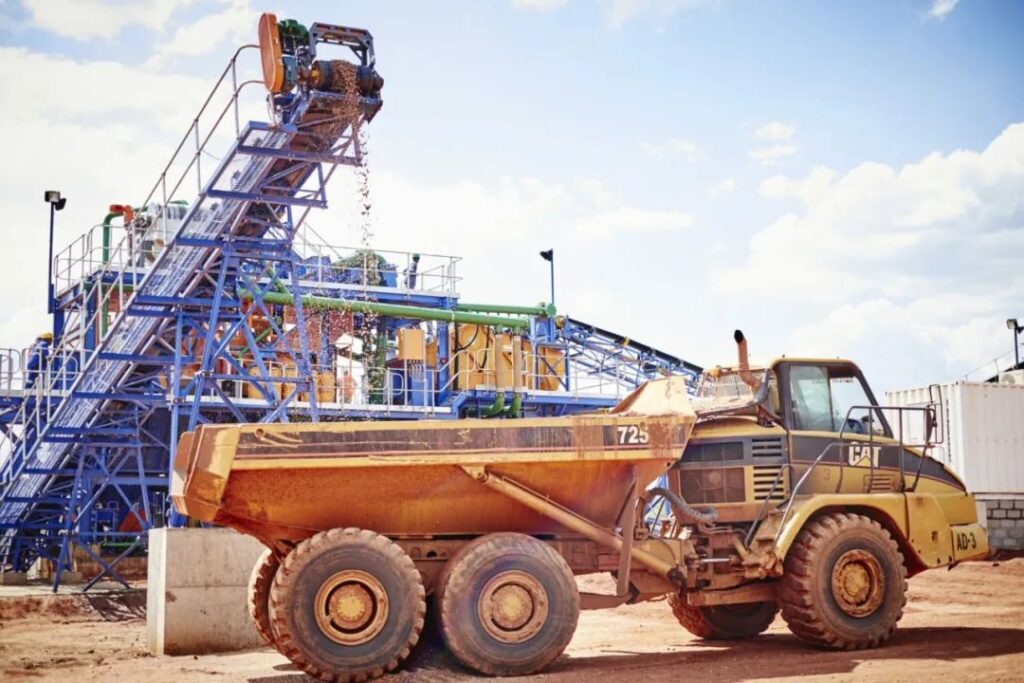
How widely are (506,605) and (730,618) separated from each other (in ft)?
13.1

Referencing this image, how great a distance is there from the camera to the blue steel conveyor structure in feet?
63.6

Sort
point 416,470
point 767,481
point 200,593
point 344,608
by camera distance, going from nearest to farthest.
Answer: point 344,608 → point 416,470 → point 767,481 → point 200,593

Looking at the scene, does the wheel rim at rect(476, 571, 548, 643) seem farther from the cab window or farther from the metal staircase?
the metal staircase

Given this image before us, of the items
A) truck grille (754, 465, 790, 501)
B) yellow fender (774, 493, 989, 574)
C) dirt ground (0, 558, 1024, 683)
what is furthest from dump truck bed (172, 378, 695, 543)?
yellow fender (774, 493, 989, 574)

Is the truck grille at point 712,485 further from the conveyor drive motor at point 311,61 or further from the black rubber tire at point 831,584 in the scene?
the conveyor drive motor at point 311,61

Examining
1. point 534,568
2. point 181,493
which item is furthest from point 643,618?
point 181,493

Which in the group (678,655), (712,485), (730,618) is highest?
(712,485)

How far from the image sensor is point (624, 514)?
12.3m

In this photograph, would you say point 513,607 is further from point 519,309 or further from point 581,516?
point 519,309

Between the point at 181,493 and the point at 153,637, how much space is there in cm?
557

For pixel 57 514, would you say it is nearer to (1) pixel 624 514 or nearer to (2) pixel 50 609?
(2) pixel 50 609

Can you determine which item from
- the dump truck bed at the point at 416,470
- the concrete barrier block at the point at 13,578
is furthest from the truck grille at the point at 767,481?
the concrete barrier block at the point at 13,578

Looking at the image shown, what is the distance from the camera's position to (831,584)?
12.4 m

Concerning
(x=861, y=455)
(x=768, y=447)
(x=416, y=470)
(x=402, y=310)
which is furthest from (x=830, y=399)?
(x=402, y=310)
